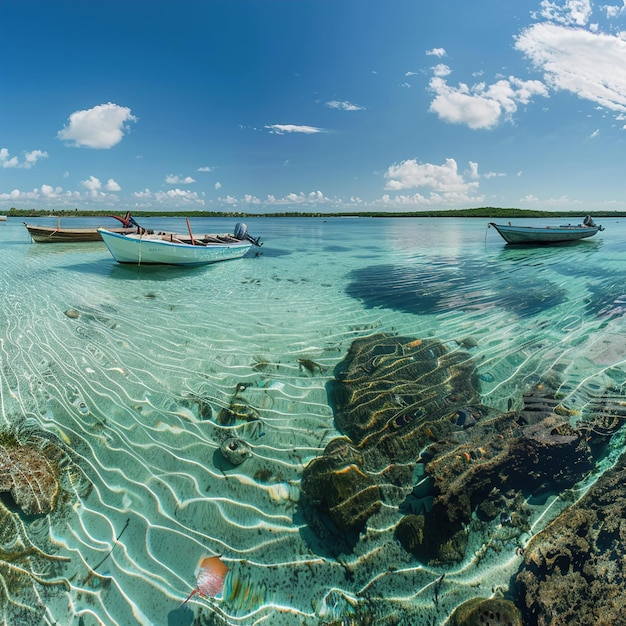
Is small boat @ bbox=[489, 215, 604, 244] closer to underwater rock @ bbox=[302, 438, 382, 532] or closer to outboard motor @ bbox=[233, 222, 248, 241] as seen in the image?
outboard motor @ bbox=[233, 222, 248, 241]

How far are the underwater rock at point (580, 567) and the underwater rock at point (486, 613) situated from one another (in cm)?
14

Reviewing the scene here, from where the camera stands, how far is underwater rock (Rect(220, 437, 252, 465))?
4.25 meters

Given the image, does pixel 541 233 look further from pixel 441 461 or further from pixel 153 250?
pixel 441 461

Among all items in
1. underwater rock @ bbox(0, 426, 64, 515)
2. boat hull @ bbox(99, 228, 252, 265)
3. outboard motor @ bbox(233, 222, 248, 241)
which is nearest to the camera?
underwater rock @ bbox(0, 426, 64, 515)

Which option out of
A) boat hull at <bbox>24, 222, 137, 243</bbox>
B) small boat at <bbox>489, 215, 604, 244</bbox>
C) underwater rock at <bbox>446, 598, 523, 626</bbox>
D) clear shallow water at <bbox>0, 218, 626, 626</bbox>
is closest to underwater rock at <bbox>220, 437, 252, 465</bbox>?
clear shallow water at <bbox>0, 218, 626, 626</bbox>

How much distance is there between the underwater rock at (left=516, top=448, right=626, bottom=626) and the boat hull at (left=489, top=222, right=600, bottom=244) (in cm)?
3037

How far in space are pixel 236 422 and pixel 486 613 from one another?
146 inches

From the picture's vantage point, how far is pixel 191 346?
760cm

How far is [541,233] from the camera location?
28734 mm

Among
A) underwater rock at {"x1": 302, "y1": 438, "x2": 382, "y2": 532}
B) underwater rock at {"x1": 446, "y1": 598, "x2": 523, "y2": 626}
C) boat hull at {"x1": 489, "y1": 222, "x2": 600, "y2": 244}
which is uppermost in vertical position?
boat hull at {"x1": 489, "y1": 222, "x2": 600, "y2": 244}

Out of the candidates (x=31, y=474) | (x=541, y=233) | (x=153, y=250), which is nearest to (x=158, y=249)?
(x=153, y=250)

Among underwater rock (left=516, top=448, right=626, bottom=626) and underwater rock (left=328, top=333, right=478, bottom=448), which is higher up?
underwater rock (left=328, top=333, right=478, bottom=448)

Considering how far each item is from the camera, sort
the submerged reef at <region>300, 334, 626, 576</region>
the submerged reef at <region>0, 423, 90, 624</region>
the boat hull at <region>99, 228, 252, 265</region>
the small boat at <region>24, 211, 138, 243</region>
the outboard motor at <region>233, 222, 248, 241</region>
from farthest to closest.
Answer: the small boat at <region>24, 211, 138, 243</region> → the outboard motor at <region>233, 222, 248, 241</region> → the boat hull at <region>99, 228, 252, 265</region> → the submerged reef at <region>300, 334, 626, 576</region> → the submerged reef at <region>0, 423, 90, 624</region>

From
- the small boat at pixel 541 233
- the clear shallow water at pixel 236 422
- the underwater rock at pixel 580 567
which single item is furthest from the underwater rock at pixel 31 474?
the small boat at pixel 541 233
